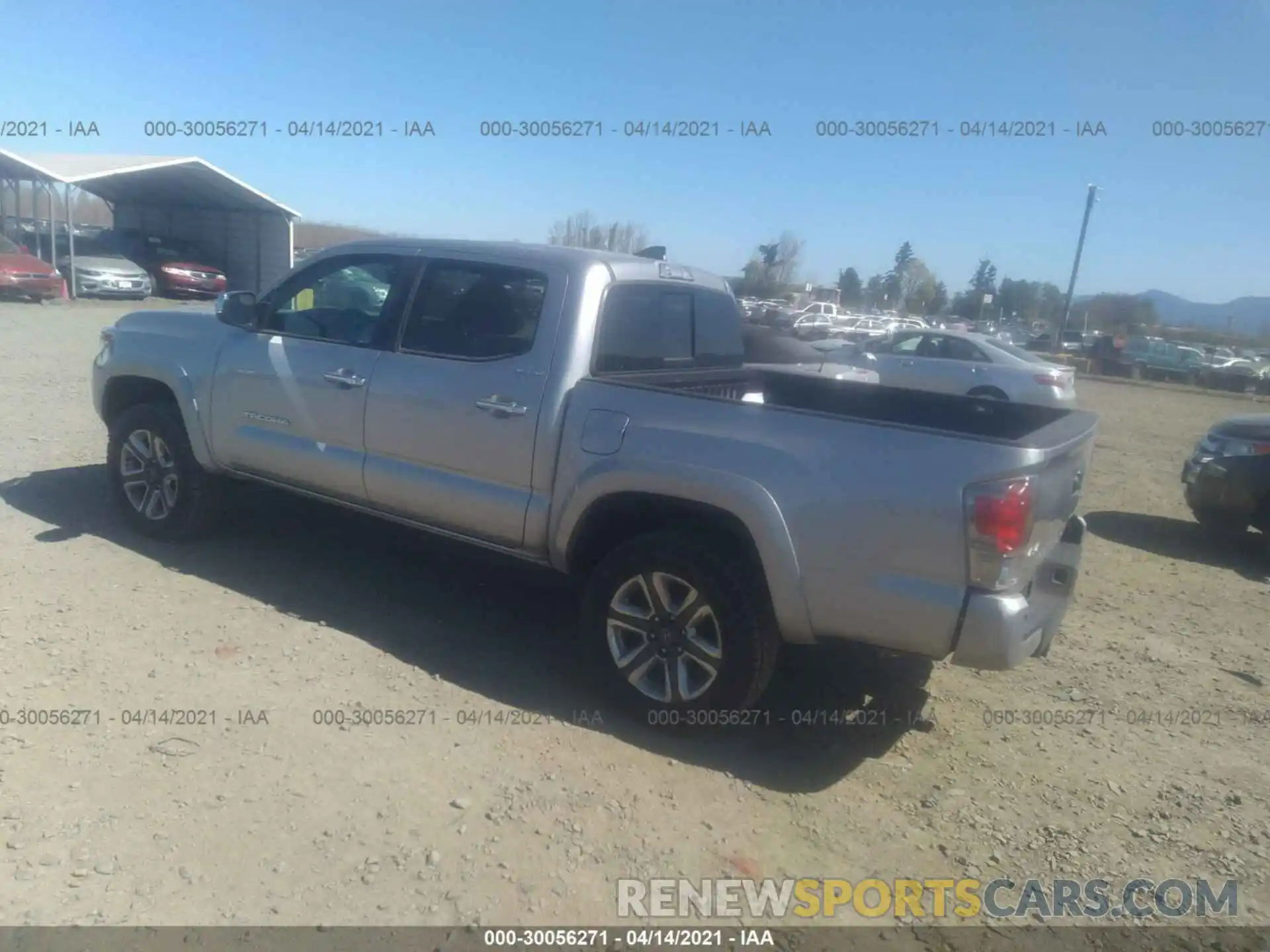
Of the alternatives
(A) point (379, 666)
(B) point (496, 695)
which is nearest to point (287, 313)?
(A) point (379, 666)

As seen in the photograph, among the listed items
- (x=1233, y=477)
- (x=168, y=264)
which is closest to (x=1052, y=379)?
(x=1233, y=477)

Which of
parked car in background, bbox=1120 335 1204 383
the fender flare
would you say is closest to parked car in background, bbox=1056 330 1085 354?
parked car in background, bbox=1120 335 1204 383

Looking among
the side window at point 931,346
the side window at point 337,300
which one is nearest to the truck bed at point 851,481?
the side window at point 337,300

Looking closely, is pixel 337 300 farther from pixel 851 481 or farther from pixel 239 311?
pixel 851 481

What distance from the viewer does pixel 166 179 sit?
28.5m

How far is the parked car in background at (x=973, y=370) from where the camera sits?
14.8m

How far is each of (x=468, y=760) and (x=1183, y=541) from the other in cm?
679

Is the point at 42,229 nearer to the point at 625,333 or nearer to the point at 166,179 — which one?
the point at 166,179

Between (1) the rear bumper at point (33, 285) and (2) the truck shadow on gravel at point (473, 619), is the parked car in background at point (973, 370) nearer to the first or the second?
(2) the truck shadow on gravel at point (473, 619)

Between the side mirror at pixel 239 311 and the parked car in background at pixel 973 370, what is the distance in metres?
10.8

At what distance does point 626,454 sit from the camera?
402 cm

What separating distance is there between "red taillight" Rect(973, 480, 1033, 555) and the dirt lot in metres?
1.11

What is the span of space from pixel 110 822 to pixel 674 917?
186 cm

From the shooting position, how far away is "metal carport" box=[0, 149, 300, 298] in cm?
2558
